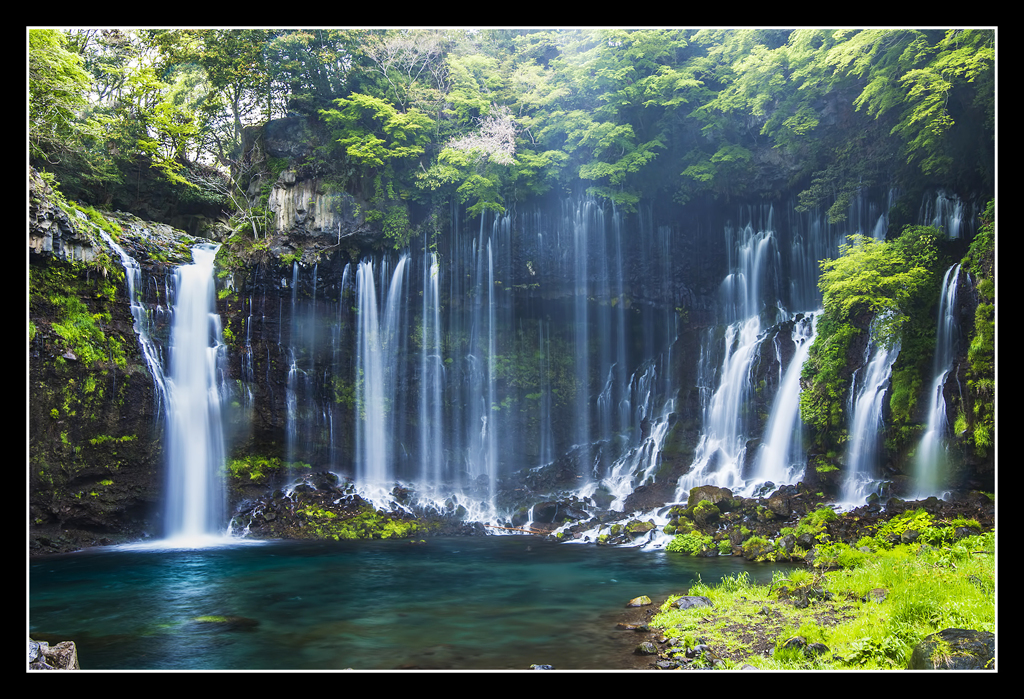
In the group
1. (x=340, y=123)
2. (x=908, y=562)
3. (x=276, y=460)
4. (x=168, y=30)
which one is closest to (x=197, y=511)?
(x=276, y=460)

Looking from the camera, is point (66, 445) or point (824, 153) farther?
point (824, 153)

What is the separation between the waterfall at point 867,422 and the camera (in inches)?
465

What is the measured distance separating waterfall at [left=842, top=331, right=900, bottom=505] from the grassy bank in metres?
3.23

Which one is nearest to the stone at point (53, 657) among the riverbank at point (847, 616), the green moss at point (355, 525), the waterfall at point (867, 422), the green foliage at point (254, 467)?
the riverbank at point (847, 616)

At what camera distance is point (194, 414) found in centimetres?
1409

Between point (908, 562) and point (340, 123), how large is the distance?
14462 millimetres

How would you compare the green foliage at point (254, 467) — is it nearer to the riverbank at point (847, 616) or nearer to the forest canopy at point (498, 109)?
the forest canopy at point (498, 109)

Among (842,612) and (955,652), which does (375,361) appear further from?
(955,652)

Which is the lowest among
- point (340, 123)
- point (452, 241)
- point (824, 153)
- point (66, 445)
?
point (66, 445)

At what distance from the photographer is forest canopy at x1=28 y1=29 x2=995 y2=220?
15.3 metres

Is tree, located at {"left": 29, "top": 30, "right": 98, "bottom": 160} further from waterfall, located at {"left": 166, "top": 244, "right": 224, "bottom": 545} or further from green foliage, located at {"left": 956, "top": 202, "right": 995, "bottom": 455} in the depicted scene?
green foliage, located at {"left": 956, "top": 202, "right": 995, "bottom": 455}

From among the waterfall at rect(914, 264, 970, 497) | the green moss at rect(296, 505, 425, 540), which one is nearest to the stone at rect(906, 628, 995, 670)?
the waterfall at rect(914, 264, 970, 497)

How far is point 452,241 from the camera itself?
16.6m

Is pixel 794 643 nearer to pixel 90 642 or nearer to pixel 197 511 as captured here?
pixel 90 642
